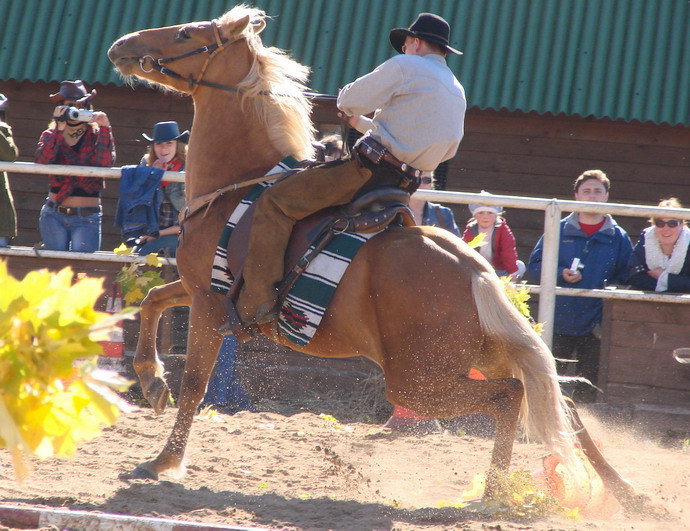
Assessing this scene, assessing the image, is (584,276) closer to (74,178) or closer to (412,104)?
(412,104)

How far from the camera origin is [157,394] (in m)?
5.17

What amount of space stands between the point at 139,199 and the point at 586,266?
11.8ft

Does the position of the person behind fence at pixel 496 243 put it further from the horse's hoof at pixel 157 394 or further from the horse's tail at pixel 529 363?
the horse's hoof at pixel 157 394

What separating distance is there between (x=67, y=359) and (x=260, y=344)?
5.38m

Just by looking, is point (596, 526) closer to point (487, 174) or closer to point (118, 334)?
point (118, 334)

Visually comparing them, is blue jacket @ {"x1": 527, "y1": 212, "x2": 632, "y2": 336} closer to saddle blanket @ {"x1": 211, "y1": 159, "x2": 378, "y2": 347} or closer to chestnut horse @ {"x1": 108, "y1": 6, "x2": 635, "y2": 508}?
chestnut horse @ {"x1": 108, "y1": 6, "x2": 635, "y2": 508}

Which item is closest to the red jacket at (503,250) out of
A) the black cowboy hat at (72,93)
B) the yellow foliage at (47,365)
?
the black cowboy hat at (72,93)

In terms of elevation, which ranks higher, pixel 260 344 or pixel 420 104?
pixel 420 104

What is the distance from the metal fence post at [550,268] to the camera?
6.68m

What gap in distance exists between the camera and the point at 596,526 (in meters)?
4.01

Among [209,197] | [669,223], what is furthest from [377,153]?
[669,223]

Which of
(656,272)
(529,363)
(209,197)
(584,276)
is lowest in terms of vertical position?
(529,363)

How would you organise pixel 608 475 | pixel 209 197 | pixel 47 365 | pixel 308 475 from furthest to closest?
pixel 308 475 → pixel 209 197 → pixel 608 475 → pixel 47 365

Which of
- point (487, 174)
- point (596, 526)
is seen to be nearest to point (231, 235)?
point (596, 526)
